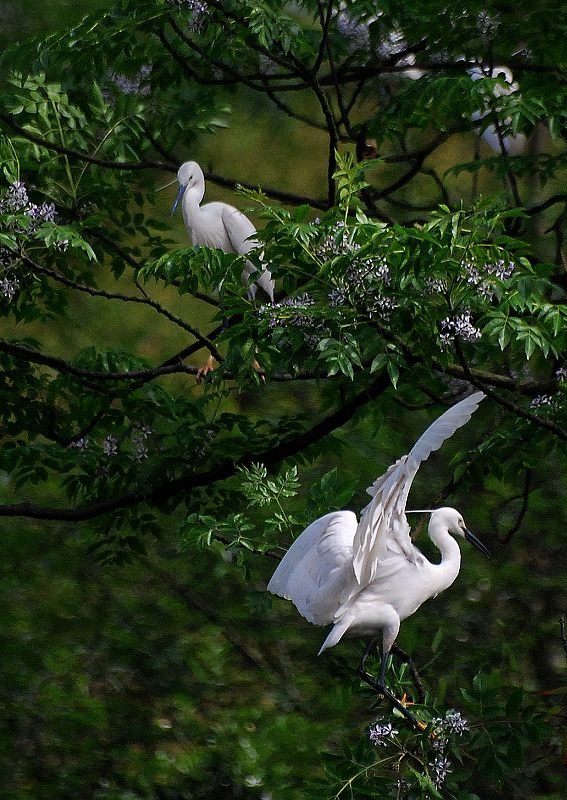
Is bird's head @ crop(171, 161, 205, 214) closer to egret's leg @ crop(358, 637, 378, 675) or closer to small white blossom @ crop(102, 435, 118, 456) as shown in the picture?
small white blossom @ crop(102, 435, 118, 456)

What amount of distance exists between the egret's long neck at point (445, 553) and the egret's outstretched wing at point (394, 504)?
0.49ft

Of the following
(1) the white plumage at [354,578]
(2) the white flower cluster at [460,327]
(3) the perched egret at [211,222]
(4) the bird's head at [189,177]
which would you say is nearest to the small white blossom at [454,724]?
(1) the white plumage at [354,578]

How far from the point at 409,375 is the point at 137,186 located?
1.77m

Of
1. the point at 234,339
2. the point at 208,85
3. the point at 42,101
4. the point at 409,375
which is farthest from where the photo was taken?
the point at 208,85

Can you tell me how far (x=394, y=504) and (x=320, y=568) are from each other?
15.7 inches

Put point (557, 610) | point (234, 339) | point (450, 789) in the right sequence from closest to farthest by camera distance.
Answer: point (450, 789), point (234, 339), point (557, 610)

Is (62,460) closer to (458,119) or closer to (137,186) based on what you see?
(137,186)

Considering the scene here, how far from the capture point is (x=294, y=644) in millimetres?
5648

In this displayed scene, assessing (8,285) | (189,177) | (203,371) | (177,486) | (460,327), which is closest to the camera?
(460,327)

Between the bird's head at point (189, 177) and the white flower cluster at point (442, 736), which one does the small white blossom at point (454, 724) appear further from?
the bird's head at point (189, 177)

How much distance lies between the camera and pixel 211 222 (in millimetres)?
5012

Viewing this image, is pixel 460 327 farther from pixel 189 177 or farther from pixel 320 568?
→ pixel 189 177

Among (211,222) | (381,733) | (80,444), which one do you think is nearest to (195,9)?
(211,222)

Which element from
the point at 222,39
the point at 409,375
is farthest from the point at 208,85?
the point at 409,375
